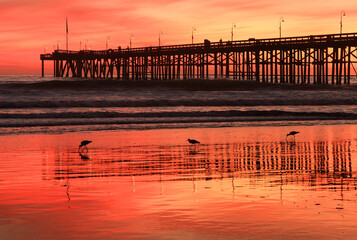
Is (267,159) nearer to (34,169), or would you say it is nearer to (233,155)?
(233,155)

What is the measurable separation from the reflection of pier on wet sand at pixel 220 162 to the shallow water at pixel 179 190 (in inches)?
0.8

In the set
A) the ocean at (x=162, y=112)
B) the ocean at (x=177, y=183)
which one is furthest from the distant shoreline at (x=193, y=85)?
the ocean at (x=177, y=183)

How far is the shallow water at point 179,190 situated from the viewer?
655 centimetres

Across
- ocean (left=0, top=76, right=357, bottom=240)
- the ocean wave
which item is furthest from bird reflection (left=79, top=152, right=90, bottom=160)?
the ocean wave

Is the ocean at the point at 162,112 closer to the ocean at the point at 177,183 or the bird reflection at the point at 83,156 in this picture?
the ocean at the point at 177,183

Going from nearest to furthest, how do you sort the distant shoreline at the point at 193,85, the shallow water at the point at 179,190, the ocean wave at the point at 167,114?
the shallow water at the point at 179,190, the ocean wave at the point at 167,114, the distant shoreline at the point at 193,85

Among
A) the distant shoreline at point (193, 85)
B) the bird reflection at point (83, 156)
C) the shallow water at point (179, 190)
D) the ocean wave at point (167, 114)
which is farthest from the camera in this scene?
the distant shoreline at point (193, 85)

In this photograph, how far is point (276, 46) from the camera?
69875 mm

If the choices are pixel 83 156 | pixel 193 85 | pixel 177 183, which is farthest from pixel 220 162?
pixel 193 85

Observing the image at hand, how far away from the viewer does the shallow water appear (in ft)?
21.5

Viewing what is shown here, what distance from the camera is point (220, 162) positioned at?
1261 cm

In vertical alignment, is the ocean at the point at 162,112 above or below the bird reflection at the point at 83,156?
Answer: above

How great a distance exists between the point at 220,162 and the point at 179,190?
3.66m

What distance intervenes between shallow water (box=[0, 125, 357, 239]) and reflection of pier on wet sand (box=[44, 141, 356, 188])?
2 cm
